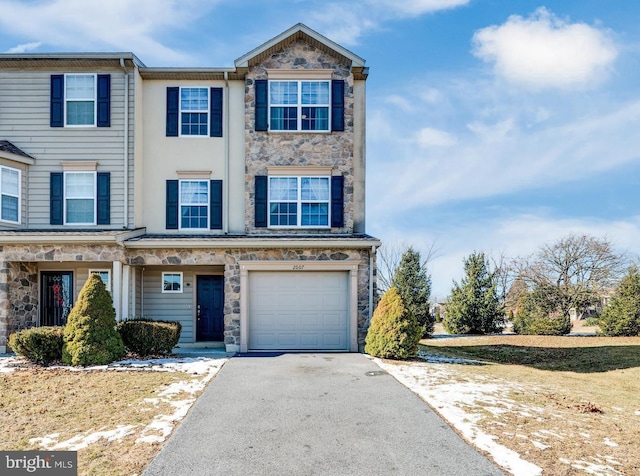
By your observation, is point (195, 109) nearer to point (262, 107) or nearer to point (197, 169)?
point (197, 169)

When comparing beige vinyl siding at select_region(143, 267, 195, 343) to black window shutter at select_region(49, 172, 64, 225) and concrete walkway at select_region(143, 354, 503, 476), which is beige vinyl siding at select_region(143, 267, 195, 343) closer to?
black window shutter at select_region(49, 172, 64, 225)

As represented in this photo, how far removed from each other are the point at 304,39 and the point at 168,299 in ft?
29.9

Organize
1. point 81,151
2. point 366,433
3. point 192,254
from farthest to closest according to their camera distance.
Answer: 1. point 81,151
2. point 192,254
3. point 366,433

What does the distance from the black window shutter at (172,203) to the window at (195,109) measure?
64.7 inches

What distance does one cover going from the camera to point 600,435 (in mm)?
6109

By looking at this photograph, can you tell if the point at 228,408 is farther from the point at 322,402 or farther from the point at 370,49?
the point at 370,49

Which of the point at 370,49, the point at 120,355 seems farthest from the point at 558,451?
the point at 370,49

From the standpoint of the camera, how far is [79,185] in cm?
1387

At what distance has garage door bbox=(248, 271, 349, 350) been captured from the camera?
42.3ft

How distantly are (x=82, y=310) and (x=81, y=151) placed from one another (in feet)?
18.8

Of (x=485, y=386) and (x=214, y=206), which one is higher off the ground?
(x=214, y=206)

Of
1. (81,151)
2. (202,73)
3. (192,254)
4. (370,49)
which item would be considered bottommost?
(192,254)

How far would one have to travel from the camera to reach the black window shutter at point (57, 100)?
45.2 ft

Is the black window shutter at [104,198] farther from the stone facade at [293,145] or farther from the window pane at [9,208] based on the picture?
the stone facade at [293,145]
